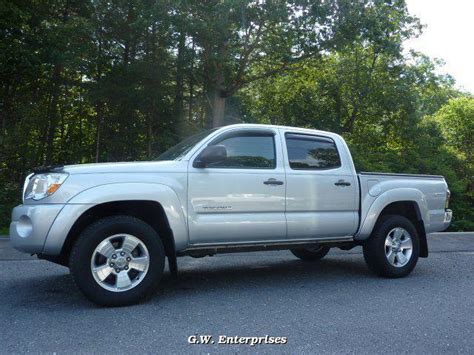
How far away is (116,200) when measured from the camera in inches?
195

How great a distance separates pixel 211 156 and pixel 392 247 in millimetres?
2972

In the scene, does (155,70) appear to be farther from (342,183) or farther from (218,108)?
(342,183)

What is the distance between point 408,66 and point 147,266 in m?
21.5

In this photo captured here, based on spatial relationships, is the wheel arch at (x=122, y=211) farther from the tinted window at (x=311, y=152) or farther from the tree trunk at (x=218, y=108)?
the tree trunk at (x=218, y=108)

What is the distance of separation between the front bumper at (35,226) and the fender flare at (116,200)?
0.16 feet

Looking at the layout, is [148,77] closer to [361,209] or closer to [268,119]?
[268,119]

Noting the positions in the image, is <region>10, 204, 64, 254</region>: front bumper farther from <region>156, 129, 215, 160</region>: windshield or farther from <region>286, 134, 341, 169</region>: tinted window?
<region>286, 134, 341, 169</region>: tinted window

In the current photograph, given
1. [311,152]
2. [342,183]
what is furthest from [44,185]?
[342,183]

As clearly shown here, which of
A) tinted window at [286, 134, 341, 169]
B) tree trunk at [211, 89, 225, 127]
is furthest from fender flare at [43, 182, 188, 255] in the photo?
tree trunk at [211, 89, 225, 127]

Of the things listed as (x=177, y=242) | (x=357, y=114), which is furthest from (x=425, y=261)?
(x=357, y=114)

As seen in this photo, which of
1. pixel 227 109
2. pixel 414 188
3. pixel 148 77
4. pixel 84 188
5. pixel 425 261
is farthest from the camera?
pixel 227 109

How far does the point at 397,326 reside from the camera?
446 cm

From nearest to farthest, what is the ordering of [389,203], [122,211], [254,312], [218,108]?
[254,312] → [122,211] → [389,203] → [218,108]

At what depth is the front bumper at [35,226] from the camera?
4.70 metres
